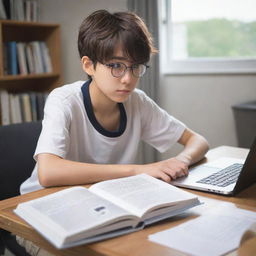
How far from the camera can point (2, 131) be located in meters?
1.43

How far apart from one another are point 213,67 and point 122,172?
1870mm

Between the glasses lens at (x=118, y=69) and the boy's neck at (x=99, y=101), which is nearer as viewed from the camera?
the glasses lens at (x=118, y=69)

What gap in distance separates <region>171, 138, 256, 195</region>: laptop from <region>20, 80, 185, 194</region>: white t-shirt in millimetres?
308

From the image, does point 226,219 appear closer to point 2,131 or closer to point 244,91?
point 2,131

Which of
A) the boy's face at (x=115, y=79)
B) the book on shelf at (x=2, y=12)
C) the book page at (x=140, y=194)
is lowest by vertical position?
the book page at (x=140, y=194)

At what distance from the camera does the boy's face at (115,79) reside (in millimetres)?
1319

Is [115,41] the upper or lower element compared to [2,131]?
upper

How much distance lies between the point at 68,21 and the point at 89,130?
217 cm

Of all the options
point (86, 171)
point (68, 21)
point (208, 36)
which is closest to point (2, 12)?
point (68, 21)

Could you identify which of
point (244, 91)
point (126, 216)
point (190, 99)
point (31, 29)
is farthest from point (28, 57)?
point (126, 216)

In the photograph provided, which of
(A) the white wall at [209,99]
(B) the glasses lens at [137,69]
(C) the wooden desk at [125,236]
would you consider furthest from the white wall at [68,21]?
(C) the wooden desk at [125,236]

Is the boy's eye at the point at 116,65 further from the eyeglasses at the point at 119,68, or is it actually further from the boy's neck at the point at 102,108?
the boy's neck at the point at 102,108

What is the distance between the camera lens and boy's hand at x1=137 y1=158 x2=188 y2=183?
120cm

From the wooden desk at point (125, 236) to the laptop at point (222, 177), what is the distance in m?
0.02
